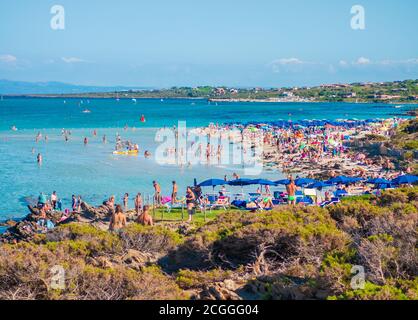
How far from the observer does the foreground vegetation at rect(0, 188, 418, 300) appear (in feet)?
23.9

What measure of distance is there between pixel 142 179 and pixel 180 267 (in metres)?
19.5

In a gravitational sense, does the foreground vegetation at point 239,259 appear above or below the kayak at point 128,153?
above

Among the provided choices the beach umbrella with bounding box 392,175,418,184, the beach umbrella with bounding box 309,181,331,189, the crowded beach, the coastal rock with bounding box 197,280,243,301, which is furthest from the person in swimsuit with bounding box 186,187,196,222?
the coastal rock with bounding box 197,280,243,301

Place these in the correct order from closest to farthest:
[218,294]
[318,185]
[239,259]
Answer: [218,294] → [239,259] → [318,185]

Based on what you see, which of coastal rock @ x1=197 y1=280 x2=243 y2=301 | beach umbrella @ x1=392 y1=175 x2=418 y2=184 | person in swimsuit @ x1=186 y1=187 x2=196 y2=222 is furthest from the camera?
beach umbrella @ x1=392 y1=175 x2=418 y2=184

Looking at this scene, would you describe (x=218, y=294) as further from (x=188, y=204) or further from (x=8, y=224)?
(x=8, y=224)

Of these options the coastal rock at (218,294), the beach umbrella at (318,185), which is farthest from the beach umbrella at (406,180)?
the coastal rock at (218,294)

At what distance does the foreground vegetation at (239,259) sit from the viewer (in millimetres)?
7270

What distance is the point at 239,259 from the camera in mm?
9750

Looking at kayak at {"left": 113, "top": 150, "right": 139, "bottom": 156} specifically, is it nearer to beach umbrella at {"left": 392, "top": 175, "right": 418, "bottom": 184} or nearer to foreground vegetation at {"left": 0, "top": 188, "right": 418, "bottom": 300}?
beach umbrella at {"left": 392, "top": 175, "right": 418, "bottom": 184}

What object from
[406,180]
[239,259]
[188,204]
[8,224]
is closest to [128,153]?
[8,224]

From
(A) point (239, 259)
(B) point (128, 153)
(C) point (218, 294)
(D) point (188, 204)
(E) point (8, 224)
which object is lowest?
(E) point (8, 224)

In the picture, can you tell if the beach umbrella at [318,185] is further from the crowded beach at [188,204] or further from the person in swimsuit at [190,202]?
the person in swimsuit at [190,202]
